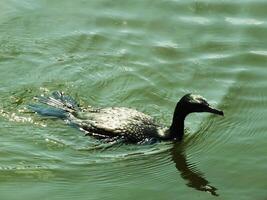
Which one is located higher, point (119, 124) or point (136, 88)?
point (136, 88)

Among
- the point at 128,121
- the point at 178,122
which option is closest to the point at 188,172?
the point at 178,122

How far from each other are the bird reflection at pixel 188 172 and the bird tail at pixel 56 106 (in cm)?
176

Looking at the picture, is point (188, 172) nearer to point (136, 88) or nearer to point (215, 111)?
point (215, 111)

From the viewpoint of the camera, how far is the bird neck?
9509 mm

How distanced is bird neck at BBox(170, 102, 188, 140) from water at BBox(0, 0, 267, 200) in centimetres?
16

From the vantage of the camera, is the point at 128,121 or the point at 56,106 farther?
the point at 56,106

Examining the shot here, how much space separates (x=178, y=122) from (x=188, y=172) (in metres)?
0.86

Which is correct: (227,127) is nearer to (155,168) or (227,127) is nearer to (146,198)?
(155,168)

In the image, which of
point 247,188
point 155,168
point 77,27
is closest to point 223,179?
point 247,188

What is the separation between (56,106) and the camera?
1034cm

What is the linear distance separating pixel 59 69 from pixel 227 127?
320 cm

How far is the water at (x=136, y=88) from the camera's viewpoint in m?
8.68

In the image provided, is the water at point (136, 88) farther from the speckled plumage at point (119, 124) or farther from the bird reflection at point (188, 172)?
the speckled plumage at point (119, 124)

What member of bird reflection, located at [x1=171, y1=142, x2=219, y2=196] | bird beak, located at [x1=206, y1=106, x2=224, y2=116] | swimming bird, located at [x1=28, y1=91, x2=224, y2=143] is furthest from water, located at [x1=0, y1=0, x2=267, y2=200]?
bird beak, located at [x1=206, y1=106, x2=224, y2=116]
